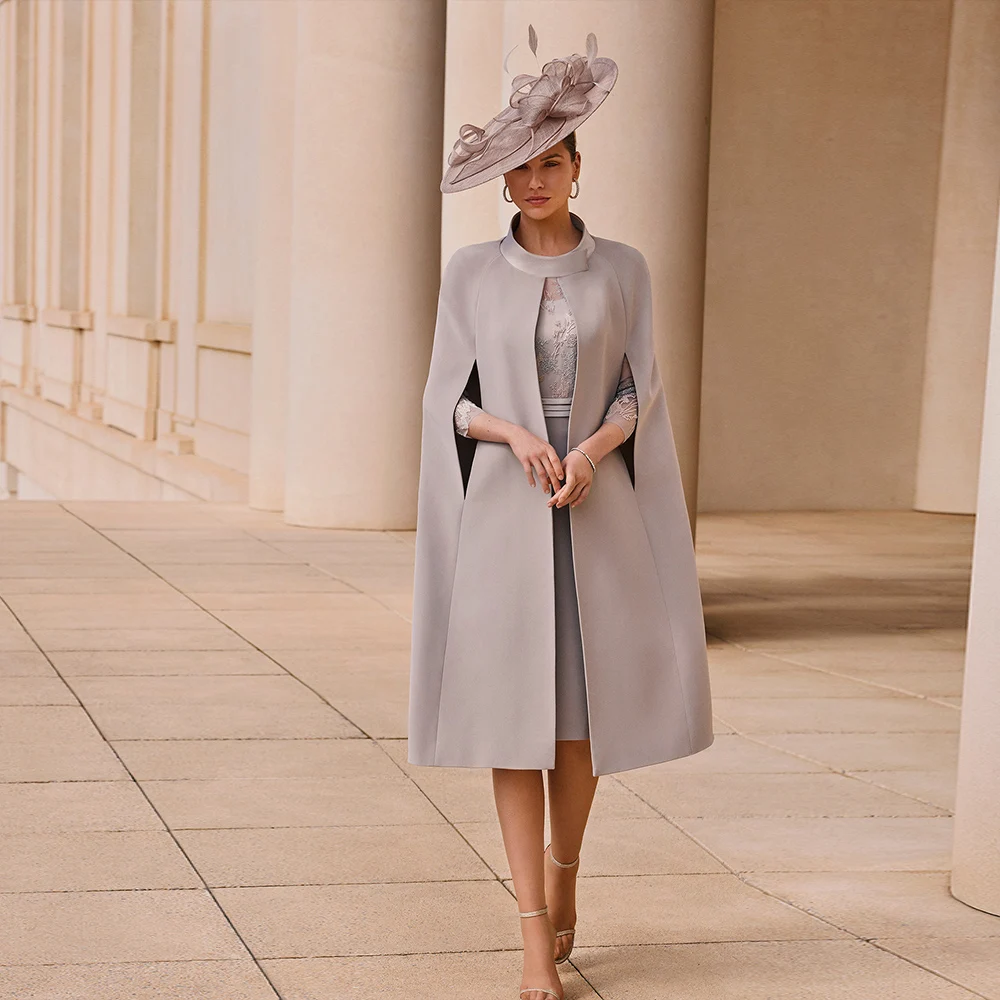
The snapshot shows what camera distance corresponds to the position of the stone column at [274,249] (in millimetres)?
13664

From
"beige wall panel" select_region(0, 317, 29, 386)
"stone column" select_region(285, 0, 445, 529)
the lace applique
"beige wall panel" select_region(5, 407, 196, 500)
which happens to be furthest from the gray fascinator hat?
"beige wall panel" select_region(0, 317, 29, 386)

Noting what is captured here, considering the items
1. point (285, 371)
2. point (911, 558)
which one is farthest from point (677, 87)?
point (285, 371)

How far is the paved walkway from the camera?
399 cm

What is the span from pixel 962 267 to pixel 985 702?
36.8 feet

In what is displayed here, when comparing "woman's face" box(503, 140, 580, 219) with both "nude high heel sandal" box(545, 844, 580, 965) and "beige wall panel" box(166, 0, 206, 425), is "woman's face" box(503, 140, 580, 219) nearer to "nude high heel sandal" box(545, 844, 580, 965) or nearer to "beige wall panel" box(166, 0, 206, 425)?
"nude high heel sandal" box(545, 844, 580, 965)

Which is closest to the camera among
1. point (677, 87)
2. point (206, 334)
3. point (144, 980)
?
point (144, 980)

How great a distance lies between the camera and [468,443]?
13.0 feet

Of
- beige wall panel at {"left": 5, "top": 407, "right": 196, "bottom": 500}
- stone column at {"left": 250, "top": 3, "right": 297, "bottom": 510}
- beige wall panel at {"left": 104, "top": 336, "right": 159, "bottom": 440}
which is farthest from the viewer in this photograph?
beige wall panel at {"left": 104, "top": 336, "right": 159, "bottom": 440}

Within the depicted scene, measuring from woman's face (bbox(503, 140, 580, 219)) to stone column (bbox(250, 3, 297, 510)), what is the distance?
9.88m

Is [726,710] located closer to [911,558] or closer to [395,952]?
[395,952]

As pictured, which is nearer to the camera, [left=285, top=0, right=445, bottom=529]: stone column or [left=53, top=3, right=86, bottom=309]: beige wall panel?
[left=285, top=0, right=445, bottom=529]: stone column

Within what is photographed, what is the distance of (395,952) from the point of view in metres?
4.05

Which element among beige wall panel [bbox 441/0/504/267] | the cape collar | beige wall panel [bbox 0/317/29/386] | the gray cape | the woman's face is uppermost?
beige wall panel [bbox 441/0/504/267]

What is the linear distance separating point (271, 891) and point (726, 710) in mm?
2840
